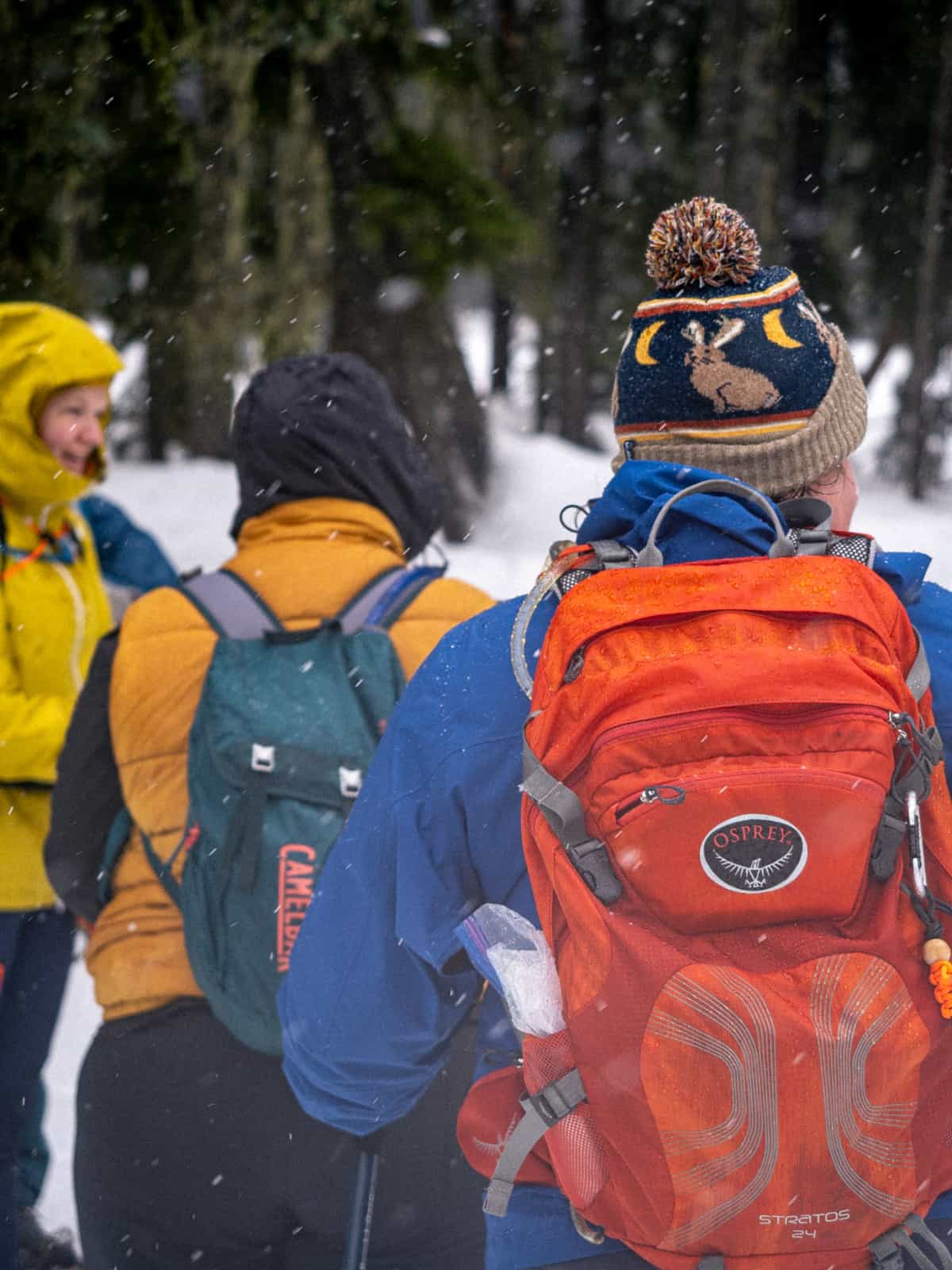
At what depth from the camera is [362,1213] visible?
208 cm

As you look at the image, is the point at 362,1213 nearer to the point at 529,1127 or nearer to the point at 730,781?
the point at 529,1127

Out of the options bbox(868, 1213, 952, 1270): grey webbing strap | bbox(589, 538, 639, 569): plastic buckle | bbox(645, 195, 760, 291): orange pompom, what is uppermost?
bbox(645, 195, 760, 291): orange pompom

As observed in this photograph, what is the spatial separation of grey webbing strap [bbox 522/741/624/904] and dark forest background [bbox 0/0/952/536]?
5657mm

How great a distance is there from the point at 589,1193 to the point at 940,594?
81cm

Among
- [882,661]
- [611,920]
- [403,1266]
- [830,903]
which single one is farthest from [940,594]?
[403,1266]

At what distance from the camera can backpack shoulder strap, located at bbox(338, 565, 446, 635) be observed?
247 centimetres

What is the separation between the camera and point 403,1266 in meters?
2.22

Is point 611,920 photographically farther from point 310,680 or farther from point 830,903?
point 310,680

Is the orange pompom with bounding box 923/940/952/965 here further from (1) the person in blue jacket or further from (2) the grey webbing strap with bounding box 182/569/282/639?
(2) the grey webbing strap with bounding box 182/569/282/639

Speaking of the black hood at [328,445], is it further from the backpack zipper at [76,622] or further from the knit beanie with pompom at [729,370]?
the knit beanie with pompom at [729,370]

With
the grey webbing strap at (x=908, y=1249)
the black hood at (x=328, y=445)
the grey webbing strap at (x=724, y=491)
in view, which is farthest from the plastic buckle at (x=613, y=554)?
the black hood at (x=328, y=445)

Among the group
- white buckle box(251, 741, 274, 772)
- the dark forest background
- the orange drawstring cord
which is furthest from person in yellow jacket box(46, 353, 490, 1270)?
the dark forest background

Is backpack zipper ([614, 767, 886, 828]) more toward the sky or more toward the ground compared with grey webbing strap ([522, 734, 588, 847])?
more toward the sky

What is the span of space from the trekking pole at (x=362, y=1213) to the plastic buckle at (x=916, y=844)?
1.09 meters
